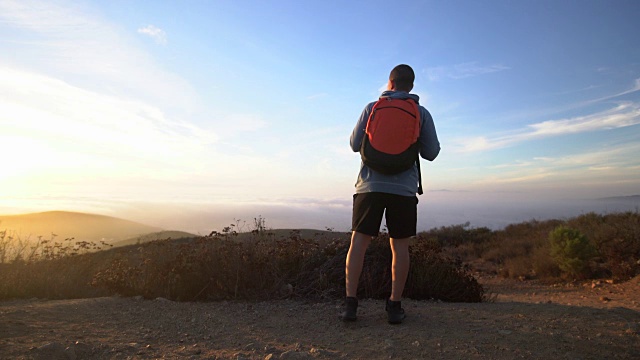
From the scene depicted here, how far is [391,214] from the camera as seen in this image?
328cm

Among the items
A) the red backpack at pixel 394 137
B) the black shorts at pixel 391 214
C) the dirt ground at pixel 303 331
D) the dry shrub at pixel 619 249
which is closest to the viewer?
the dirt ground at pixel 303 331

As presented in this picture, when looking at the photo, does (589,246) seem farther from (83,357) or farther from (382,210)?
(83,357)

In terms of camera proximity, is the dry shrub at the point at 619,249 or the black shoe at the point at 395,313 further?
the dry shrub at the point at 619,249

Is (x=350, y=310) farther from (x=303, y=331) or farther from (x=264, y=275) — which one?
(x=264, y=275)

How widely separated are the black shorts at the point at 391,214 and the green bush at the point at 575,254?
755 cm

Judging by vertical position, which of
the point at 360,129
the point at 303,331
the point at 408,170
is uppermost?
the point at 360,129

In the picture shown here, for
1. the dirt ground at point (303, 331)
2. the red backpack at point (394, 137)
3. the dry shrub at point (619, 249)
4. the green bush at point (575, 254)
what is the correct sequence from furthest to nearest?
1. the green bush at point (575, 254)
2. the dry shrub at point (619, 249)
3. the red backpack at point (394, 137)
4. the dirt ground at point (303, 331)

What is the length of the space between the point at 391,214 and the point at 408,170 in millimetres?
390

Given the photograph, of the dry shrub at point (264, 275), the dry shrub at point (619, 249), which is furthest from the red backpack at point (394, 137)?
the dry shrub at point (619, 249)

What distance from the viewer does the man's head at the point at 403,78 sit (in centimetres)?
341

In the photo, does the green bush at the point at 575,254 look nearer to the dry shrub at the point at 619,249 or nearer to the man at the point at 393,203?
the dry shrub at the point at 619,249

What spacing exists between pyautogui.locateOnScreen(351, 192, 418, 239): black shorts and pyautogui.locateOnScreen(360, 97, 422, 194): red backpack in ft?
0.76

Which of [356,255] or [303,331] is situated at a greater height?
[356,255]

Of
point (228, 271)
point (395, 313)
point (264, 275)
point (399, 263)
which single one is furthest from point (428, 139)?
point (228, 271)
